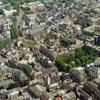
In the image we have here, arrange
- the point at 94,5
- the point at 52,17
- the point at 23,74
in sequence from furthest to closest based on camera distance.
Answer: the point at 94,5
the point at 52,17
the point at 23,74

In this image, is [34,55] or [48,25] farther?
[48,25]

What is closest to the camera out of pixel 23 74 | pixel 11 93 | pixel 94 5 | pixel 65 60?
pixel 11 93

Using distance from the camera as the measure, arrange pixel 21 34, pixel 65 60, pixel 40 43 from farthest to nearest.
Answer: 1. pixel 21 34
2. pixel 40 43
3. pixel 65 60

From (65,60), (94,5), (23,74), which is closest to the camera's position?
(23,74)

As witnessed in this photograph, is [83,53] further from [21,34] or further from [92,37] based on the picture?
[21,34]

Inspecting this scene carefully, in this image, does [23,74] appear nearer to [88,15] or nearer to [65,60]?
[65,60]

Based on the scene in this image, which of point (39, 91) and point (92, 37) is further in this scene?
point (92, 37)

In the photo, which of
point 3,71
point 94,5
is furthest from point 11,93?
point 94,5

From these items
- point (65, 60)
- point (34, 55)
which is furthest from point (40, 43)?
point (65, 60)

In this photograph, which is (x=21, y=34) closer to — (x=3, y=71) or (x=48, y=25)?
(x=48, y=25)
